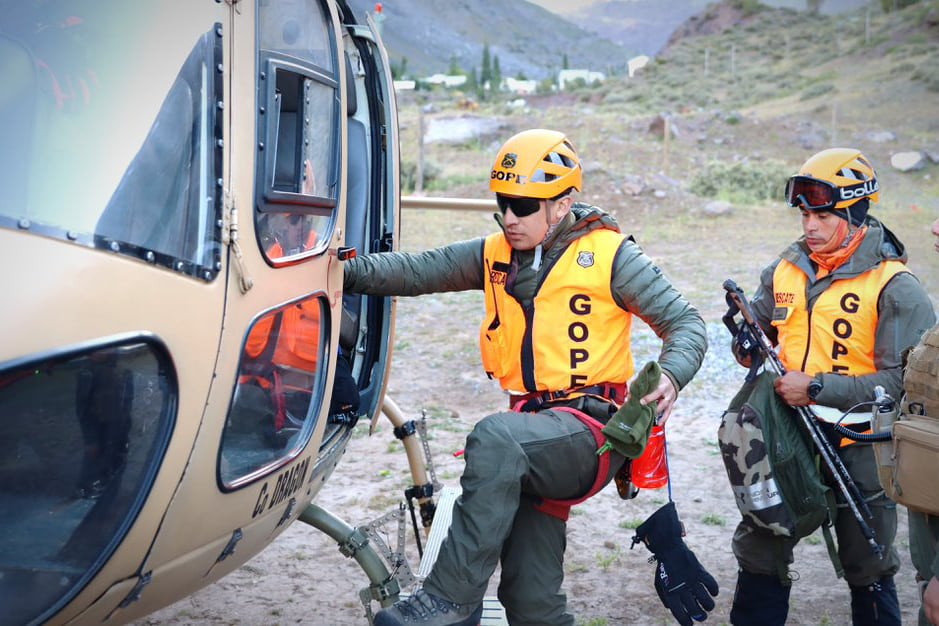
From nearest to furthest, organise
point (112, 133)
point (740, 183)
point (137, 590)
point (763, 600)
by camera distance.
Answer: point (112, 133)
point (137, 590)
point (763, 600)
point (740, 183)

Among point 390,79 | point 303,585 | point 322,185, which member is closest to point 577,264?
point 322,185

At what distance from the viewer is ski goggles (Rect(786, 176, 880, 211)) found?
3.96 meters

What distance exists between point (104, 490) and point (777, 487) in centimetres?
257

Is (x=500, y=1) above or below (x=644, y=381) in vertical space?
above

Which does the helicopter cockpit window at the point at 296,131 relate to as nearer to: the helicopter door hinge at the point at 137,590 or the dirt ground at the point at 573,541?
the helicopter door hinge at the point at 137,590

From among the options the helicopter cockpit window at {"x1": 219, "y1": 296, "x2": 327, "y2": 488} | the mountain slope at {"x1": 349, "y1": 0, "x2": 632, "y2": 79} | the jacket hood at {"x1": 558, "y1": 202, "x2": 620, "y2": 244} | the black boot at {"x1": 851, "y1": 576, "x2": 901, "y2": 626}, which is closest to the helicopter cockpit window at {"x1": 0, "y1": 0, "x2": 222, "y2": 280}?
the helicopter cockpit window at {"x1": 219, "y1": 296, "x2": 327, "y2": 488}

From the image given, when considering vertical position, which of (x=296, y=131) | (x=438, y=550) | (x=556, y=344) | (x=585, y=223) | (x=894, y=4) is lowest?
(x=438, y=550)

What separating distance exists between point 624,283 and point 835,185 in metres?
1.07

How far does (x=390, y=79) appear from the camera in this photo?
4527mm

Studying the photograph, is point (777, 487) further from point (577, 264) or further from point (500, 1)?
point (500, 1)

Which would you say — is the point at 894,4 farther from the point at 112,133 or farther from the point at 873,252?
the point at 112,133

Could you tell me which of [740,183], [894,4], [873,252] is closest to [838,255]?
[873,252]

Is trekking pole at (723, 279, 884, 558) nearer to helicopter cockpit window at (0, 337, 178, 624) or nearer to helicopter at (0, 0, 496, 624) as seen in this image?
helicopter at (0, 0, 496, 624)

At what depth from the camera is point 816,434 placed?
3941mm
